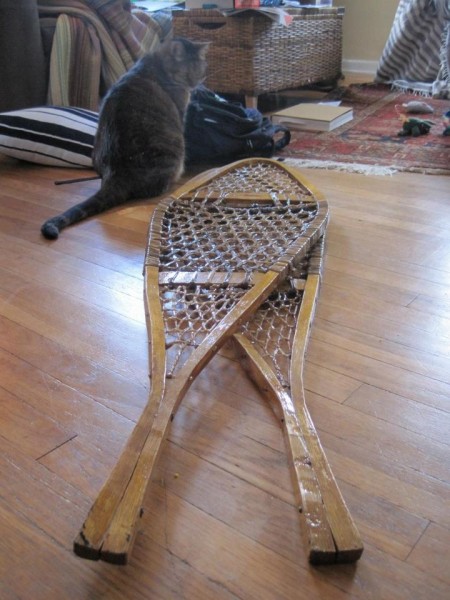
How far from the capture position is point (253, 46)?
2.59 meters

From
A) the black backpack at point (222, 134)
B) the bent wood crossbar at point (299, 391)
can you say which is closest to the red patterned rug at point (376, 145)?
the black backpack at point (222, 134)

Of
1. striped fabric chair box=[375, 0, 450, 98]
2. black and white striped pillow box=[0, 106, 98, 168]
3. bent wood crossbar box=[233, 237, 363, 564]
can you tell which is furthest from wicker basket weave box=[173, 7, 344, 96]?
bent wood crossbar box=[233, 237, 363, 564]

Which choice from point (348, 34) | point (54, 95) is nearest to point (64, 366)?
point (54, 95)

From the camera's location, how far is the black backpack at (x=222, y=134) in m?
2.07

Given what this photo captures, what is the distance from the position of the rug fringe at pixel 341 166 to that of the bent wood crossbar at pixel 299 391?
2.56ft

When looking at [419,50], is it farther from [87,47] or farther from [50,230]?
[50,230]

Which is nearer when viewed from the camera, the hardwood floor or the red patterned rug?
the hardwood floor

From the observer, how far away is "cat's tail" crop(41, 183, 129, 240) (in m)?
1.55

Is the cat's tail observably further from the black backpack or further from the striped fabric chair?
the striped fabric chair

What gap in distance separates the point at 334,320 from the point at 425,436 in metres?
0.34

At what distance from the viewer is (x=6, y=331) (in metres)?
1.12

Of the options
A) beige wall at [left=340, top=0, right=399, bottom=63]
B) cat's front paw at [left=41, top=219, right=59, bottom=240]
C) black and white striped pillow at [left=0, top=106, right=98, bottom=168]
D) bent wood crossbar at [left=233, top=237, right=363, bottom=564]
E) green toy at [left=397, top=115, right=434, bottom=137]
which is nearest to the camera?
bent wood crossbar at [left=233, top=237, right=363, bottom=564]

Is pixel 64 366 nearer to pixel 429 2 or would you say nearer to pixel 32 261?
pixel 32 261

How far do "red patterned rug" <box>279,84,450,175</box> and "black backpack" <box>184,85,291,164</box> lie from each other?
0.15m
